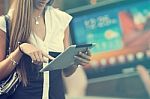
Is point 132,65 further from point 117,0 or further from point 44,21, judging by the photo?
point 44,21

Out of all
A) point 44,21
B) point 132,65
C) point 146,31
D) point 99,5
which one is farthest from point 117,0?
point 44,21

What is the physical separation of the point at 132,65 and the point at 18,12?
1724 mm

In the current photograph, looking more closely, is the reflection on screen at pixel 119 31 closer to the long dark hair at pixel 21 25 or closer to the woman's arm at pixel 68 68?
the woman's arm at pixel 68 68

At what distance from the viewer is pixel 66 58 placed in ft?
4.21

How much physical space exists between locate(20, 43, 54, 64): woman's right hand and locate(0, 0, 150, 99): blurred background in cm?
160

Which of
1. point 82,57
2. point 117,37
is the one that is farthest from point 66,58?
point 117,37

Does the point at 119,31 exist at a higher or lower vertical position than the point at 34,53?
higher

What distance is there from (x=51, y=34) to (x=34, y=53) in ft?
0.61

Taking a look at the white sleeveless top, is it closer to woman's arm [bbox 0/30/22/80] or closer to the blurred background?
woman's arm [bbox 0/30/22/80]

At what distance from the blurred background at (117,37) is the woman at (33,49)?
1.46 m

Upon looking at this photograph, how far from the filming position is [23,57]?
1307 mm

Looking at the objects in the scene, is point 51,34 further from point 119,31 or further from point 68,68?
point 119,31

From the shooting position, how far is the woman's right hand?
3.95 ft

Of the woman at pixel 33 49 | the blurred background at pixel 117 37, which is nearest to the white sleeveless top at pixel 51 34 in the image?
the woman at pixel 33 49
